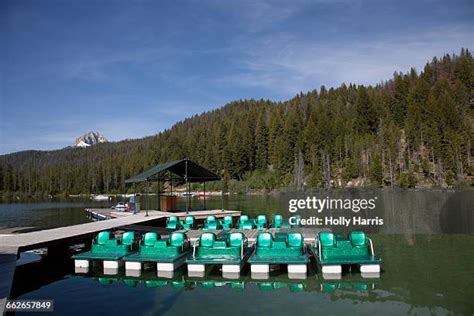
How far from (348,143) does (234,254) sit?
84784 mm

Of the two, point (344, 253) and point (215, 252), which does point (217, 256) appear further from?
point (344, 253)

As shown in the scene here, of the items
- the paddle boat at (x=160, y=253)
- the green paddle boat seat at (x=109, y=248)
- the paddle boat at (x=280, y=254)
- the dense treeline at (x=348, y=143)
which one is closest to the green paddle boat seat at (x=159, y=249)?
the paddle boat at (x=160, y=253)

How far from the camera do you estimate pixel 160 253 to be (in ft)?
48.2

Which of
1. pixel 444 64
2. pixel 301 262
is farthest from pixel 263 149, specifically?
pixel 301 262

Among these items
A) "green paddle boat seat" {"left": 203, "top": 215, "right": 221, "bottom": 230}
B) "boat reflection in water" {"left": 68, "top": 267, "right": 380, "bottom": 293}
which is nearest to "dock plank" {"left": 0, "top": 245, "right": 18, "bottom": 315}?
"boat reflection in water" {"left": 68, "top": 267, "right": 380, "bottom": 293}

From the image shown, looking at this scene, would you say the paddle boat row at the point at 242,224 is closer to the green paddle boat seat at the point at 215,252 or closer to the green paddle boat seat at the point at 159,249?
the green paddle boat seat at the point at 159,249

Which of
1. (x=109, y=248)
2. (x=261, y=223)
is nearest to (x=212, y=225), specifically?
(x=261, y=223)

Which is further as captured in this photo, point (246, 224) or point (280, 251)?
point (246, 224)

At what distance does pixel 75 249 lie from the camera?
19.8 metres

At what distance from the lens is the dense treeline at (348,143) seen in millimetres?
81062

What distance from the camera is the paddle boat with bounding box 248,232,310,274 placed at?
13.4 meters

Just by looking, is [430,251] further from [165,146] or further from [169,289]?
[165,146]

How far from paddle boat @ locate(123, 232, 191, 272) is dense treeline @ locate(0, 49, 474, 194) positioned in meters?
69.7

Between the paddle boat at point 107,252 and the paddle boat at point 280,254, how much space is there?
4785 millimetres
